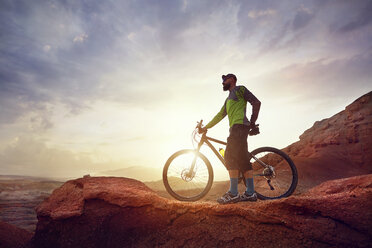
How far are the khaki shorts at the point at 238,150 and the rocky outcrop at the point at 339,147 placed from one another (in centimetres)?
806

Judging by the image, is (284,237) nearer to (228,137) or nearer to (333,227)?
(333,227)

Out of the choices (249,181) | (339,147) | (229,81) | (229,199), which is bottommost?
(229,199)

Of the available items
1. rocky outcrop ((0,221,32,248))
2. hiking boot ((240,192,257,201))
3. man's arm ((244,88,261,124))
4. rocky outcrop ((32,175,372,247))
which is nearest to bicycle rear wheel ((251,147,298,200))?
hiking boot ((240,192,257,201))

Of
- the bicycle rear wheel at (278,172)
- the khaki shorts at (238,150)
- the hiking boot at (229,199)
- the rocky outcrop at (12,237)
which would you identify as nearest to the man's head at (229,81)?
the khaki shorts at (238,150)

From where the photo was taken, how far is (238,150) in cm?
436

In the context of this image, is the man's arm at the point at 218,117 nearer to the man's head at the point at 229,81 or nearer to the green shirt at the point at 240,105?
the green shirt at the point at 240,105

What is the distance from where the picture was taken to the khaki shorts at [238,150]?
435 cm

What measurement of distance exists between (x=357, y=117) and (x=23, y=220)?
18961 millimetres

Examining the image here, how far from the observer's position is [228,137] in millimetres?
4547

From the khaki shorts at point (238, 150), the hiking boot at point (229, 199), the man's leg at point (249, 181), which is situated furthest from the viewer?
the khaki shorts at point (238, 150)

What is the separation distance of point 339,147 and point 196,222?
48.5 feet

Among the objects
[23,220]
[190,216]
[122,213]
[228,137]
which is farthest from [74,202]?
[23,220]

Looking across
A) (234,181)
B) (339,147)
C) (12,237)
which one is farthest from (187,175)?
(339,147)

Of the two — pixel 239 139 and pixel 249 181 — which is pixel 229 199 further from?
pixel 239 139
